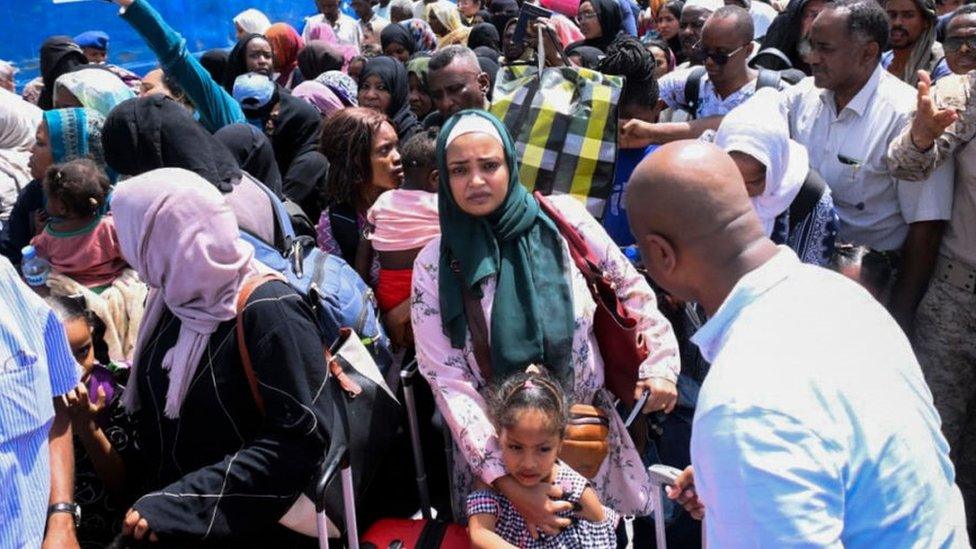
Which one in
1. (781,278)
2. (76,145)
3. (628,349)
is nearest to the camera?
(781,278)

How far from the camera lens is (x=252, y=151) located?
4312mm

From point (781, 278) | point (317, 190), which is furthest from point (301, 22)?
point (781, 278)

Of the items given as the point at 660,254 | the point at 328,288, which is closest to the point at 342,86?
the point at 328,288

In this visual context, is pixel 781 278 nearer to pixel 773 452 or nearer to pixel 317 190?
pixel 773 452

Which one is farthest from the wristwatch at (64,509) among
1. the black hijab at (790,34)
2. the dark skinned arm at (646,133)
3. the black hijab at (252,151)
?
the black hijab at (790,34)

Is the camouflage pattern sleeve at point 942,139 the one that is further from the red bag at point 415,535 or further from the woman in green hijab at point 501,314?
the red bag at point 415,535

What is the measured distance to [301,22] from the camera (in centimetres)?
1237

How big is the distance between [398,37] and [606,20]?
186 centimetres

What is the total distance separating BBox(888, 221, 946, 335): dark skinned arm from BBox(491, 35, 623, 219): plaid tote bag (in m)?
Answer: 1.21

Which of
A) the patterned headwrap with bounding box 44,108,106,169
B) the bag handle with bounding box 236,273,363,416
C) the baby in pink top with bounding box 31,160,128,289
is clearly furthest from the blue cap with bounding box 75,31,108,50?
the bag handle with bounding box 236,273,363,416

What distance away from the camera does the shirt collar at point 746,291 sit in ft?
5.21

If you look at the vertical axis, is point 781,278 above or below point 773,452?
above

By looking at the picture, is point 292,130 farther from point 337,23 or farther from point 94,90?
point 337,23

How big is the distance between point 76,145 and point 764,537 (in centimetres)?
378
